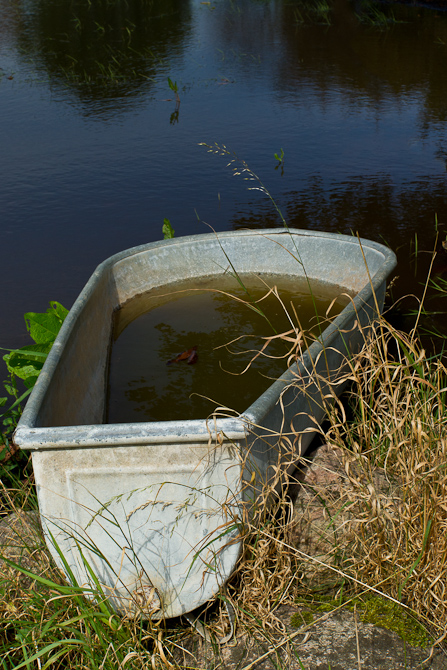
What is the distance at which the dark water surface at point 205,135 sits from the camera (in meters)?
4.95

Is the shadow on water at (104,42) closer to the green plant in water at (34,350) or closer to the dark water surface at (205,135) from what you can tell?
the dark water surface at (205,135)

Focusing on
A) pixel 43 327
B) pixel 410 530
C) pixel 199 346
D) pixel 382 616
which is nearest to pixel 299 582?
pixel 382 616

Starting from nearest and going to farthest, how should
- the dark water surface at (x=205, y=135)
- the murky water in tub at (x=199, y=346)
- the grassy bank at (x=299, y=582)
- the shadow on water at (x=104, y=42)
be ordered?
the grassy bank at (x=299, y=582) < the murky water in tub at (x=199, y=346) < the dark water surface at (x=205, y=135) < the shadow on water at (x=104, y=42)

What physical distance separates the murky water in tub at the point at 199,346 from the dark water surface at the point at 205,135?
86 cm

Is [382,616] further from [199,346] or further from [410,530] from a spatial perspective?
[199,346]

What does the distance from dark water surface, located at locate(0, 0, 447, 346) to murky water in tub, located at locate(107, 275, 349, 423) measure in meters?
0.86

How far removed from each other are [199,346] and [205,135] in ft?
15.2

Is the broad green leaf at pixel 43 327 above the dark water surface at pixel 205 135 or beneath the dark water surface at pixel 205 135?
above

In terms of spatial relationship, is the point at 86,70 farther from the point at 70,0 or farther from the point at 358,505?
the point at 358,505

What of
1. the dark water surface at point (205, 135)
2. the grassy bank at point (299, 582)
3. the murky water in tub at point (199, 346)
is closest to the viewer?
the grassy bank at point (299, 582)

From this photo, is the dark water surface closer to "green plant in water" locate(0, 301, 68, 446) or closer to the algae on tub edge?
"green plant in water" locate(0, 301, 68, 446)

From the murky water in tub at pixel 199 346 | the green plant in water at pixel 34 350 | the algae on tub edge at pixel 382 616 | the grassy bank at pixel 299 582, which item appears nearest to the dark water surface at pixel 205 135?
the murky water in tub at pixel 199 346

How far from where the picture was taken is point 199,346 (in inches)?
120

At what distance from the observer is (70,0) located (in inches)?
610
